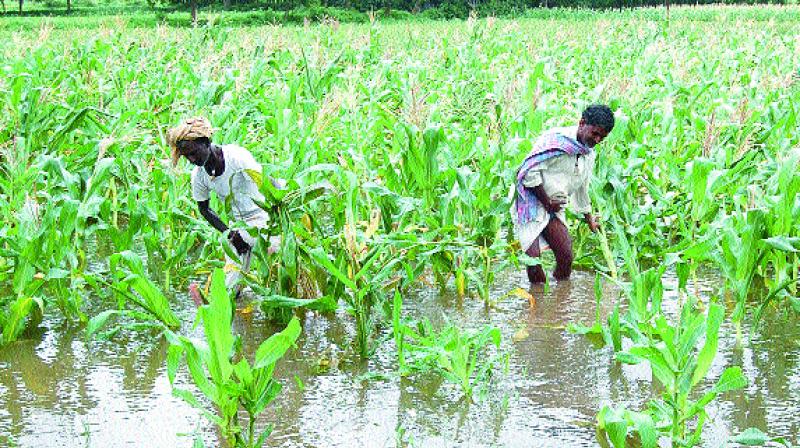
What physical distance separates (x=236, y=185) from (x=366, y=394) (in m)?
1.46

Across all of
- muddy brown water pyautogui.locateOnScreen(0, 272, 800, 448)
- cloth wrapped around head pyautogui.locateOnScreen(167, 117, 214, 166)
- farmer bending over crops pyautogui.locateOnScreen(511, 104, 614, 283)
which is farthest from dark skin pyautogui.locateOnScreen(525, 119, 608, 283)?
cloth wrapped around head pyautogui.locateOnScreen(167, 117, 214, 166)

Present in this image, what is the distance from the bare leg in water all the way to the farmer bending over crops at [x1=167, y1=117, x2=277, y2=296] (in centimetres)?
145

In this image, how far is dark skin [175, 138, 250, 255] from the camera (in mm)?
4793

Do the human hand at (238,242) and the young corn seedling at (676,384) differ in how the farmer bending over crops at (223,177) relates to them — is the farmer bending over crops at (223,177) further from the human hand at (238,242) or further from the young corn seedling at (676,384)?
the young corn seedling at (676,384)

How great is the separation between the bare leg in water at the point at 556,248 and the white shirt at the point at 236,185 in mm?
1446

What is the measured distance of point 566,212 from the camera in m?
5.81

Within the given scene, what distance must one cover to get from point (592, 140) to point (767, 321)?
119 centimetres

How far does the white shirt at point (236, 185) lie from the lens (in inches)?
199

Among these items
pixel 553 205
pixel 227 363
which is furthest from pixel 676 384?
pixel 553 205

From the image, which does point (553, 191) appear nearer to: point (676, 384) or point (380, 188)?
point (380, 188)

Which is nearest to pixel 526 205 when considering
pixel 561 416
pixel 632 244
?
pixel 632 244

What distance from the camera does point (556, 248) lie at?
576cm

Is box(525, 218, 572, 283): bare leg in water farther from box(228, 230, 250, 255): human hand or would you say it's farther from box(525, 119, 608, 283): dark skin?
box(228, 230, 250, 255): human hand

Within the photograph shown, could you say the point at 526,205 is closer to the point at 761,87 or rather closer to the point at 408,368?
the point at 408,368
